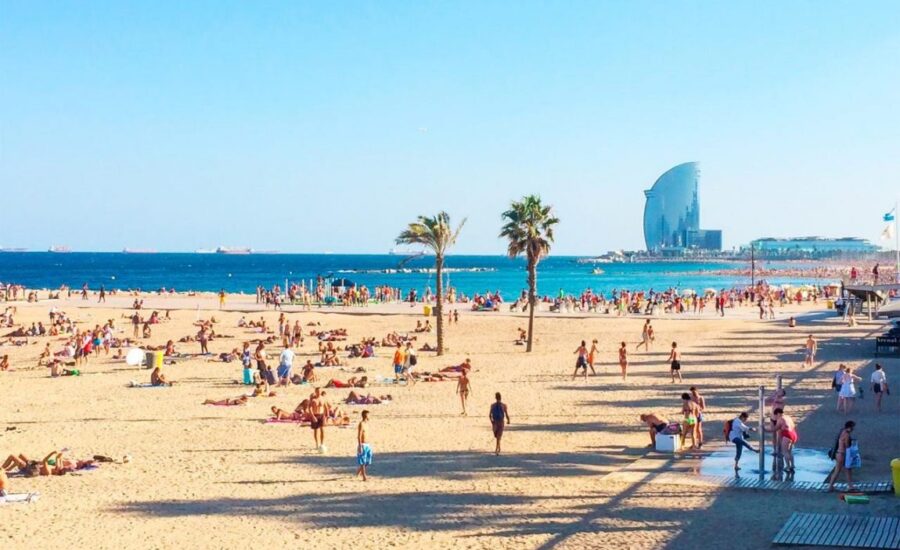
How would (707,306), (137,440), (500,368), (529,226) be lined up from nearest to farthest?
(137,440)
(500,368)
(529,226)
(707,306)

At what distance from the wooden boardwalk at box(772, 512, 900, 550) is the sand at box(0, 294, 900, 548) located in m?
0.29

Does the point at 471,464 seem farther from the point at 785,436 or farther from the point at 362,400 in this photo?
the point at 362,400

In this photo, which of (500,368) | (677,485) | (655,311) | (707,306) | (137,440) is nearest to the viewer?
(677,485)

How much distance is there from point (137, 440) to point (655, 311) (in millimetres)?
39346

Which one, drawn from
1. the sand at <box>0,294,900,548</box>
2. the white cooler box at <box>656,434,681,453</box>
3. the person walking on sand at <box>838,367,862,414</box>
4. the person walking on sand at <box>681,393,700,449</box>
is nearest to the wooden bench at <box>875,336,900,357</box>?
the sand at <box>0,294,900,548</box>

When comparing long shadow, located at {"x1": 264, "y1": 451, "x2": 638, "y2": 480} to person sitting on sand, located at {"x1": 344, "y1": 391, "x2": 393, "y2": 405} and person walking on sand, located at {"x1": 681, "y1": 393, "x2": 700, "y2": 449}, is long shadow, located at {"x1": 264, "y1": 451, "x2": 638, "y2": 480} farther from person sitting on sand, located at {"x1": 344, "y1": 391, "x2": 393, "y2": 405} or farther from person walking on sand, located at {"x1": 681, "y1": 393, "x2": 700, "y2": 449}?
person sitting on sand, located at {"x1": 344, "y1": 391, "x2": 393, "y2": 405}

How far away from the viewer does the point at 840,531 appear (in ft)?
34.4

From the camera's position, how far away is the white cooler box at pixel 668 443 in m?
15.6

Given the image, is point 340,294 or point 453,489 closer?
point 453,489

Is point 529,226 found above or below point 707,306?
above

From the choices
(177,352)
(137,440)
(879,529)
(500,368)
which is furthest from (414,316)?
(879,529)

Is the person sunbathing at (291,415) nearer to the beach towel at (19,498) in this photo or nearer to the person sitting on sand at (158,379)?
the beach towel at (19,498)

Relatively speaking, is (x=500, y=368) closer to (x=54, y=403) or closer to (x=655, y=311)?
(x=54, y=403)

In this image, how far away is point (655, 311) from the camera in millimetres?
52375
